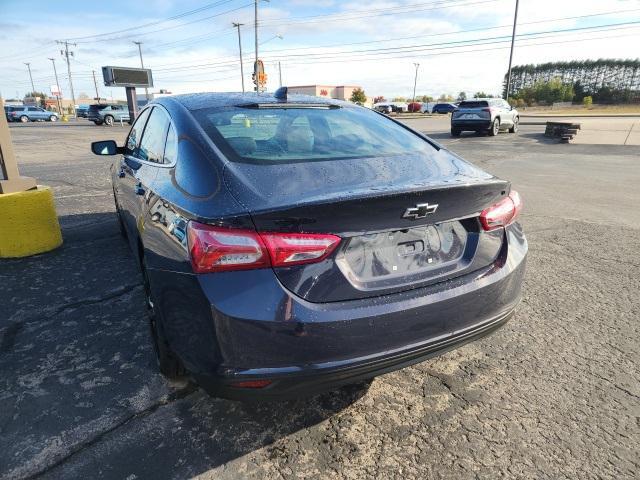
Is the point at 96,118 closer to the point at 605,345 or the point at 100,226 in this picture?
the point at 100,226

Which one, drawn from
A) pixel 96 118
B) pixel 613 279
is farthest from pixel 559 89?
→ pixel 613 279

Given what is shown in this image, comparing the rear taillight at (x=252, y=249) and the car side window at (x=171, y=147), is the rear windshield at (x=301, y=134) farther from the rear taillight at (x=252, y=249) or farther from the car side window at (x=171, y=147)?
the rear taillight at (x=252, y=249)

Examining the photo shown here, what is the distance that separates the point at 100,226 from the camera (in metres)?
5.79

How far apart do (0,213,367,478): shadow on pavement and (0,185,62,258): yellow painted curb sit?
1240mm

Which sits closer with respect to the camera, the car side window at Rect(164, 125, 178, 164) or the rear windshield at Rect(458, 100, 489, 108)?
the car side window at Rect(164, 125, 178, 164)

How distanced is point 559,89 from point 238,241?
9944 centimetres

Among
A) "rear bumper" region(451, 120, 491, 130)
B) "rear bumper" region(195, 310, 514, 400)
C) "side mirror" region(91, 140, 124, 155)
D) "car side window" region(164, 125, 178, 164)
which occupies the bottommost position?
"rear bumper" region(451, 120, 491, 130)

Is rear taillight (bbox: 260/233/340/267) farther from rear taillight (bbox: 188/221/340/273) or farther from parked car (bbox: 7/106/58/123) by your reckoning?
parked car (bbox: 7/106/58/123)

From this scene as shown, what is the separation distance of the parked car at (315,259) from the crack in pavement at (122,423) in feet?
0.71

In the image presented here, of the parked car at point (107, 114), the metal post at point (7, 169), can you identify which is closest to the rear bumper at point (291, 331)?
the metal post at point (7, 169)

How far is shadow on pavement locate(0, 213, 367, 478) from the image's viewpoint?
2.00 metres

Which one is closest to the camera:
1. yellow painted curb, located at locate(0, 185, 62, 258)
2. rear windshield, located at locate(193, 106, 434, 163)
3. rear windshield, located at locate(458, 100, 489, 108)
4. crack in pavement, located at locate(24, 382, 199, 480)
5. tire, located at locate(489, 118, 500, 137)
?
crack in pavement, located at locate(24, 382, 199, 480)

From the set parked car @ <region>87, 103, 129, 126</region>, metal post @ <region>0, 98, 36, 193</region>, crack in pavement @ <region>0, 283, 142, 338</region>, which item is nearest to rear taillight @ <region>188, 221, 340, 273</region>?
crack in pavement @ <region>0, 283, 142, 338</region>

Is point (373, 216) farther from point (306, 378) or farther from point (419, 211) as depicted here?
point (306, 378)
